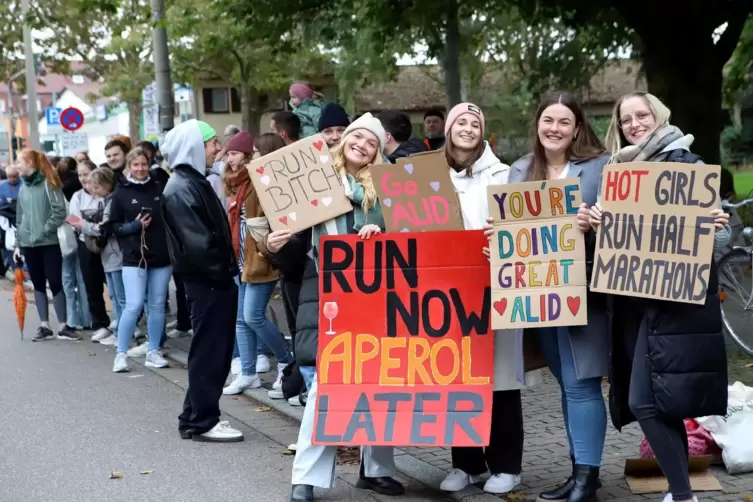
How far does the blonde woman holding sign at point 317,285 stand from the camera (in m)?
5.48

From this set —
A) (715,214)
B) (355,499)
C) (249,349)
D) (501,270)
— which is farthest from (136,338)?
(715,214)

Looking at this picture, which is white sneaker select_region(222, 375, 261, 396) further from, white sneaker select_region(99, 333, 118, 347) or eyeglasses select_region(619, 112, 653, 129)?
eyeglasses select_region(619, 112, 653, 129)

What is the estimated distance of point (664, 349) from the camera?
15.5ft

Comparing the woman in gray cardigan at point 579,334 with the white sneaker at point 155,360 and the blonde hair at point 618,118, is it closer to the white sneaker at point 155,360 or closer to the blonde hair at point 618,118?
the blonde hair at point 618,118

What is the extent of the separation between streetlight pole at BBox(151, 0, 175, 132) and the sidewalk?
7.38 metres

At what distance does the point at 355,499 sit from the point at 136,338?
6.24 metres

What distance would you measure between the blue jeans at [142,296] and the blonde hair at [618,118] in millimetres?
5422

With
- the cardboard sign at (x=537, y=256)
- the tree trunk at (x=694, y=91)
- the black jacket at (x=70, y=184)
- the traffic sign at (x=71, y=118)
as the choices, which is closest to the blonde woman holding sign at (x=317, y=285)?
the cardboard sign at (x=537, y=256)

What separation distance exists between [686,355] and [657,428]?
0.36m

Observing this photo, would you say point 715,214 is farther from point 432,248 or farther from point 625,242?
point 432,248

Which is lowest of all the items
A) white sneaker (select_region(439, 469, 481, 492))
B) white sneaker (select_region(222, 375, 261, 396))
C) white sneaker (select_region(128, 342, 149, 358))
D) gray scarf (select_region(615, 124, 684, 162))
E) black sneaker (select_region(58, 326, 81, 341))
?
black sneaker (select_region(58, 326, 81, 341))

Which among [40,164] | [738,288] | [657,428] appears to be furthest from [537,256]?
[40,164]

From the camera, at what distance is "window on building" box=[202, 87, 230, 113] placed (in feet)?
208

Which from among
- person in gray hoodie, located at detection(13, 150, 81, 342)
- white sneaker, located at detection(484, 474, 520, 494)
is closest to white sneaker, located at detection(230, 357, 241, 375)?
person in gray hoodie, located at detection(13, 150, 81, 342)
